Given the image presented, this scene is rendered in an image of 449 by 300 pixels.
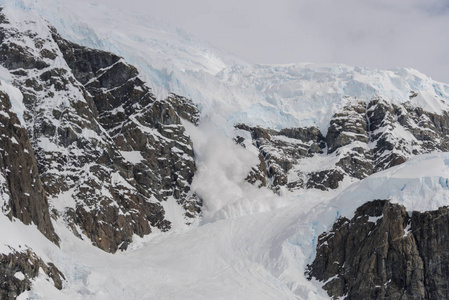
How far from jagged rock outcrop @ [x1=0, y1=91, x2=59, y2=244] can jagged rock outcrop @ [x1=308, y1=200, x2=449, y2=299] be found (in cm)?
4759

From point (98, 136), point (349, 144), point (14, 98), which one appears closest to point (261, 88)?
point (349, 144)

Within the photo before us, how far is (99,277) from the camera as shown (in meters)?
88.2

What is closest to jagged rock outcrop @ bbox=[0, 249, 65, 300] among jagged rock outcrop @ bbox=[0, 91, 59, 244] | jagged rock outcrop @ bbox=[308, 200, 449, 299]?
jagged rock outcrop @ bbox=[0, 91, 59, 244]

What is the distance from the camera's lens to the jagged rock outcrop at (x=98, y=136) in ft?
411

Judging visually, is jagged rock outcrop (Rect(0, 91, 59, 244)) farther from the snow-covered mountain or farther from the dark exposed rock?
the dark exposed rock

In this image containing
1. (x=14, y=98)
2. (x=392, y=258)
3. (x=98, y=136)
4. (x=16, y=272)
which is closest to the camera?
(x=16, y=272)

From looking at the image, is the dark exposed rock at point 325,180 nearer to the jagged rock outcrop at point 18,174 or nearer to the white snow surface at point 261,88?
the white snow surface at point 261,88

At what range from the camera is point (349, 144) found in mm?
178750

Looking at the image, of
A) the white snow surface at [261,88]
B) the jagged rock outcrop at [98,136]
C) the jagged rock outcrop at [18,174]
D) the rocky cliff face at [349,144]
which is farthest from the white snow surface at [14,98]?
the rocky cliff face at [349,144]

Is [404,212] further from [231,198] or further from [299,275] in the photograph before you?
[231,198]

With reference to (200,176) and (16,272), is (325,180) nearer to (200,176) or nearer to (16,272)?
(200,176)

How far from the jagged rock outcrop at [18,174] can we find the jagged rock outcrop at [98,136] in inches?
1016

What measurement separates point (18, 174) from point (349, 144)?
114 meters

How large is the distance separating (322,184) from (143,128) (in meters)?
52.6
